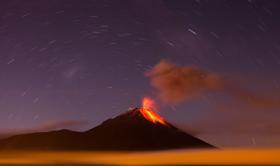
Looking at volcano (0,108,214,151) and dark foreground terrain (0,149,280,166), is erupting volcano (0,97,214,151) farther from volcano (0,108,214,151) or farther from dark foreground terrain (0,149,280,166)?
dark foreground terrain (0,149,280,166)

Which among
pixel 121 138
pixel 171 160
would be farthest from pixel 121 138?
pixel 171 160

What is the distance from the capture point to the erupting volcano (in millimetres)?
137875

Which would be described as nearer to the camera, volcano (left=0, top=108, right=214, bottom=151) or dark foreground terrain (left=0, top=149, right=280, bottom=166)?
dark foreground terrain (left=0, top=149, right=280, bottom=166)

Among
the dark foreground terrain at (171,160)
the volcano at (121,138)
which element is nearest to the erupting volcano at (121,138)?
the volcano at (121,138)

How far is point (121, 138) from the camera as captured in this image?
153 metres

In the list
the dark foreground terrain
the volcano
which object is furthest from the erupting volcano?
the dark foreground terrain

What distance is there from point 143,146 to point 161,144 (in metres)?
6.04

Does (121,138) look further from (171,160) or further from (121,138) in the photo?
(171,160)

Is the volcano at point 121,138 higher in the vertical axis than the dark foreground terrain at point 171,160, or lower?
lower

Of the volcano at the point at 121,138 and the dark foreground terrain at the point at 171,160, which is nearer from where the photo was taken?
the dark foreground terrain at the point at 171,160

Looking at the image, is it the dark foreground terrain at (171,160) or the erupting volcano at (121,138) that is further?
the erupting volcano at (121,138)

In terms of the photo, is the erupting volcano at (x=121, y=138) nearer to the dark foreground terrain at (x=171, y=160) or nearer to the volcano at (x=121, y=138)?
the volcano at (x=121, y=138)

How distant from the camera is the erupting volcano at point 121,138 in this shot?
138 metres

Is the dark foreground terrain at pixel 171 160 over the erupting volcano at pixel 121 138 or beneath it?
over
